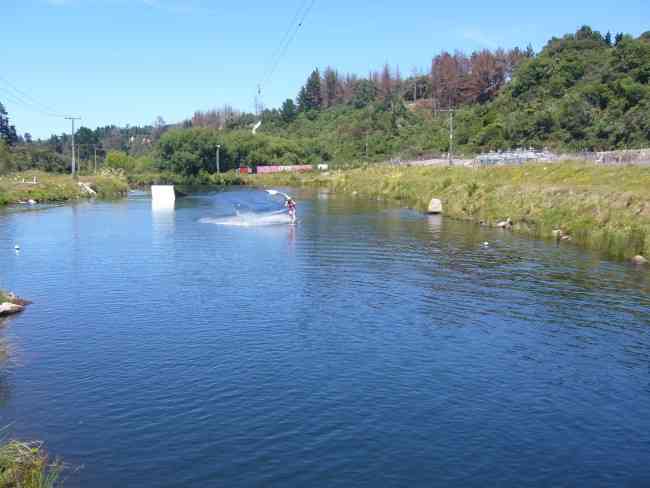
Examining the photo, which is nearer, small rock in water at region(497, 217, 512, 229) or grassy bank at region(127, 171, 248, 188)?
small rock in water at region(497, 217, 512, 229)

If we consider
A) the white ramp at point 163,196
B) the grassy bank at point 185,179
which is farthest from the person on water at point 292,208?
the grassy bank at point 185,179

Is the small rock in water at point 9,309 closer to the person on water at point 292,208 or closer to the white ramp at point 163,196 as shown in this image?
the person on water at point 292,208

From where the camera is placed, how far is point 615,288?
103 ft

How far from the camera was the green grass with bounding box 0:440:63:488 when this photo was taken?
13.2 m

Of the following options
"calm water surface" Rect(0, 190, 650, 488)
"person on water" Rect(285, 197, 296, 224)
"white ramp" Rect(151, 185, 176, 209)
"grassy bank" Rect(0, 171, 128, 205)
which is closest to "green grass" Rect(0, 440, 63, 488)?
"calm water surface" Rect(0, 190, 650, 488)

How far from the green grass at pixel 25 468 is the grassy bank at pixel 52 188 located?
254ft

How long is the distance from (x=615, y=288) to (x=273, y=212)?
128 feet

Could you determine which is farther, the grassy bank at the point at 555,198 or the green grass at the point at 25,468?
the grassy bank at the point at 555,198

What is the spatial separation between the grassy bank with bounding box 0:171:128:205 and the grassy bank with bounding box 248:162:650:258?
48.7 m

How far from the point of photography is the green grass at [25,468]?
13.2 m

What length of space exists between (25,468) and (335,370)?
956cm

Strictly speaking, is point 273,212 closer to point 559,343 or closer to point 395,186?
point 395,186

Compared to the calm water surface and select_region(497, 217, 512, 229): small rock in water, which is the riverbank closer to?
the calm water surface

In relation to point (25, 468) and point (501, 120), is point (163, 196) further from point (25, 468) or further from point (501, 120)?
point (25, 468)
